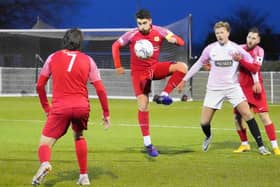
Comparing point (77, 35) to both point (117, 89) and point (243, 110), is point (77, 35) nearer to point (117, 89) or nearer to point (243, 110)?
point (243, 110)

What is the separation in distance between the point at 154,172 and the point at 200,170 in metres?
0.70

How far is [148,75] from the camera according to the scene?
1178 centimetres

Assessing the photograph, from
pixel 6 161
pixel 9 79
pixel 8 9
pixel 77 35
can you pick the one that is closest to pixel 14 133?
pixel 6 161

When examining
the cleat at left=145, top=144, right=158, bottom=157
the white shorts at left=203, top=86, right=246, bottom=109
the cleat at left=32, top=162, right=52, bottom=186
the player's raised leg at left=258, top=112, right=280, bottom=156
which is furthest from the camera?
the player's raised leg at left=258, top=112, right=280, bottom=156

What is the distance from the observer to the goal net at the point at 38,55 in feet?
111

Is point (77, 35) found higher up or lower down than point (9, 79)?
higher up

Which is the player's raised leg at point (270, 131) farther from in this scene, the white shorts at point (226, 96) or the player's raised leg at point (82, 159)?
A: the player's raised leg at point (82, 159)

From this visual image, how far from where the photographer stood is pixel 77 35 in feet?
27.8

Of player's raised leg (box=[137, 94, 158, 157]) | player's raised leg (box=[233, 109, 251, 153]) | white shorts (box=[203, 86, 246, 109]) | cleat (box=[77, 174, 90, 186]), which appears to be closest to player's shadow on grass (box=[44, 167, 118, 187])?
cleat (box=[77, 174, 90, 186])

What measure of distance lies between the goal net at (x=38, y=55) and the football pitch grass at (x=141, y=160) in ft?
51.4

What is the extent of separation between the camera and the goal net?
111 ft

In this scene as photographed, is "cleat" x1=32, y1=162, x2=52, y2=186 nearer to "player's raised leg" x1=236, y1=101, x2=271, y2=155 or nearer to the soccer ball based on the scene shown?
the soccer ball

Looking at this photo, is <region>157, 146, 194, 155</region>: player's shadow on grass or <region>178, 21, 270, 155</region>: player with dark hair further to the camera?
<region>157, 146, 194, 155</region>: player's shadow on grass

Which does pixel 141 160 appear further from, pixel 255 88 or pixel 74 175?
pixel 255 88
